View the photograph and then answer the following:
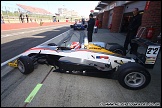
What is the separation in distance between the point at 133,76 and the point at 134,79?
0.07 metres

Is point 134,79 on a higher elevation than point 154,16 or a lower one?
lower

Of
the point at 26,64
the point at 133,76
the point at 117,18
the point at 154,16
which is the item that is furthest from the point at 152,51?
the point at 117,18

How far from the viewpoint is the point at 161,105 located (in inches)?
80.0

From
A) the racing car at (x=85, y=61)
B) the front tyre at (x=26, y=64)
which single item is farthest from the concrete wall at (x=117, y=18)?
the front tyre at (x=26, y=64)

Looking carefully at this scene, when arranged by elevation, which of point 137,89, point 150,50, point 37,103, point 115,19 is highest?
point 115,19

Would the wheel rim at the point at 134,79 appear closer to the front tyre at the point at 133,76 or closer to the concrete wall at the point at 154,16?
the front tyre at the point at 133,76

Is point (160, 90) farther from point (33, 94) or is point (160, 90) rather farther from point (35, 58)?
point (35, 58)

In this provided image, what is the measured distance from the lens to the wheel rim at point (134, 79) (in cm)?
238

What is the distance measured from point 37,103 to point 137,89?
80.6 inches

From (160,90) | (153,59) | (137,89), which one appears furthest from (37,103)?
(153,59)

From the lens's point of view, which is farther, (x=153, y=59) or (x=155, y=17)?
(x=155, y=17)

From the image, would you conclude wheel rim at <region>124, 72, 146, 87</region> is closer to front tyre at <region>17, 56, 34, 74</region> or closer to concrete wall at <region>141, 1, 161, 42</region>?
front tyre at <region>17, 56, 34, 74</region>

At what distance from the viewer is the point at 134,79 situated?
8.04 feet

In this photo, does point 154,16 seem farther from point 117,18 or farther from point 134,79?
point 117,18
